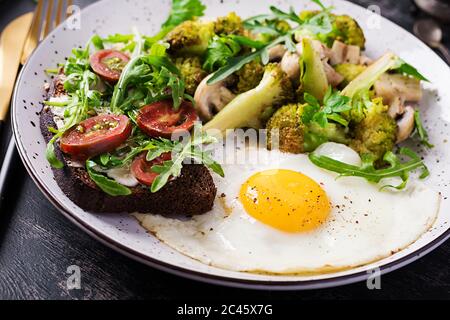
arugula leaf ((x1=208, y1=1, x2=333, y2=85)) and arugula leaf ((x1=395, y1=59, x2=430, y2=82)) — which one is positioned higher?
arugula leaf ((x1=208, y1=1, x2=333, y2=85))

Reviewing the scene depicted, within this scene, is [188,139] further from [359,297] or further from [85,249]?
[359,297]

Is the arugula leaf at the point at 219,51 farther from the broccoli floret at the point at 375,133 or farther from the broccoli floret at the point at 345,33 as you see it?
the broccoli floret at the point at 375,133

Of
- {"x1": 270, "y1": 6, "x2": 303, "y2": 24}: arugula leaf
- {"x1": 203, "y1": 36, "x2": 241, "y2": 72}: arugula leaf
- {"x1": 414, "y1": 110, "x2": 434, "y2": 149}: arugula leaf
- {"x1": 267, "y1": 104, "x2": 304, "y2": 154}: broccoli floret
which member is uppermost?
{"x1": 270, "y1": 6, "x2": 303, "y2": 24}: arugula leaf

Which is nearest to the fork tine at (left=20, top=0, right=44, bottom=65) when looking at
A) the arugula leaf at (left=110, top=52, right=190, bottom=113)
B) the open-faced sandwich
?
the open-faced sandwich

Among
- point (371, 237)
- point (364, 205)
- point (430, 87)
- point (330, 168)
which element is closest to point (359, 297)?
point (371, 237)

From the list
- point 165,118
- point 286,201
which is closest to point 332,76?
point 286,201

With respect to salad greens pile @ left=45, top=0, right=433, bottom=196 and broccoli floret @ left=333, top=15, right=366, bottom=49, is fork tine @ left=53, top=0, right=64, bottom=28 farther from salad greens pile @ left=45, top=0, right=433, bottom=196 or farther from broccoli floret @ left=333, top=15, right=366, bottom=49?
broccoli floret @ left=333, top=15, right=366, bottom=49

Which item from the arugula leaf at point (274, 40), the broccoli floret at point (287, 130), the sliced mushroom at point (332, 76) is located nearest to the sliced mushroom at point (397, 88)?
the sliced mushroom at point (332, 76)
